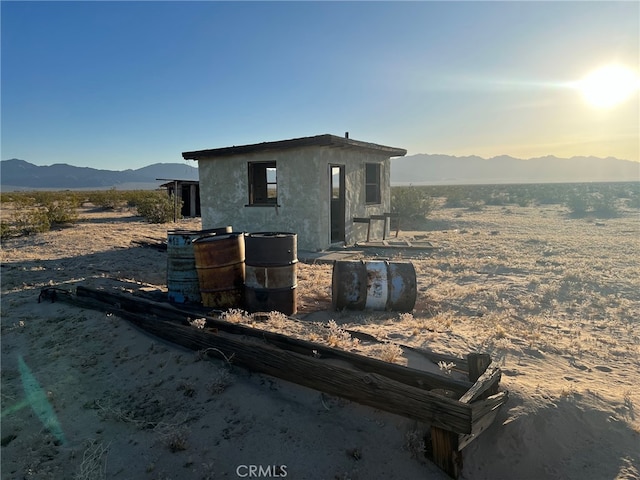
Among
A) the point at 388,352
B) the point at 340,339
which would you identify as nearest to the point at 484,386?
the point at 388,352

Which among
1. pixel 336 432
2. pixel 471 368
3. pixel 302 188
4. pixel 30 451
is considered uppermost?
pixel 302 188

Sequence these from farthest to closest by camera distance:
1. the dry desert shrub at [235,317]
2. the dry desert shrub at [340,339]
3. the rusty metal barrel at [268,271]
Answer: the rusty metal barrel at [268,271] → the dry desert shrub at [235,317] → the dry desert shrub at [340,339]

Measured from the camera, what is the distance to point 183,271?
19.1 feet

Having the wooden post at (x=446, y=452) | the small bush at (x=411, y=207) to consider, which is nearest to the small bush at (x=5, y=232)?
the wooden post at (x=446, y=452)

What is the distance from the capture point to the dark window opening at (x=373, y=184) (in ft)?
45.0

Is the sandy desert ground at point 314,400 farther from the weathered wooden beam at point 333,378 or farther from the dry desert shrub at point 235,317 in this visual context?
the dry desert shrub at point 235,317

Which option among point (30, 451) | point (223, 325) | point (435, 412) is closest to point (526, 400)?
point (435, 412)

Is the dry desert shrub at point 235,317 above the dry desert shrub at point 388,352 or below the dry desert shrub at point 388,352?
above

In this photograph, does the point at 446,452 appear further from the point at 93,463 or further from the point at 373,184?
the point at 373,184

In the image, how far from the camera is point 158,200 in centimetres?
2078

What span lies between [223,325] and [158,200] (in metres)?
18.0

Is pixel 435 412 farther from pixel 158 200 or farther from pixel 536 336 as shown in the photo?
pixel 158 200

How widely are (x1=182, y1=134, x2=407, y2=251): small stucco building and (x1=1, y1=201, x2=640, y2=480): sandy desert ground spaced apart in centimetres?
417

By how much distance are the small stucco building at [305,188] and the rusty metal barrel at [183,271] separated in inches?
214
